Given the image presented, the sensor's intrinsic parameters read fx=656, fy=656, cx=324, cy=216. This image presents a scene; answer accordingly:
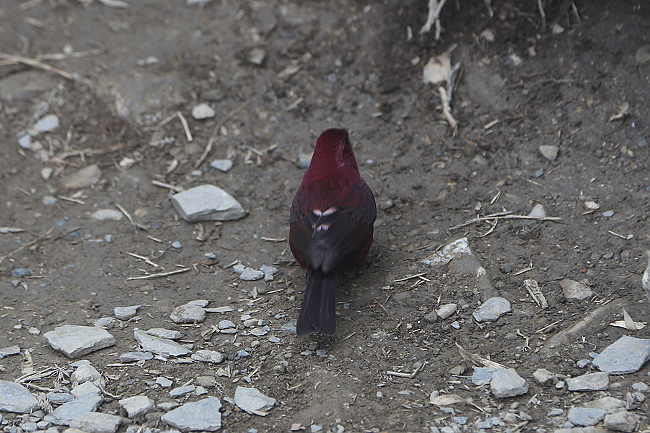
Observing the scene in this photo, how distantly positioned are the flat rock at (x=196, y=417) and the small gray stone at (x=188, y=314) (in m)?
0.80

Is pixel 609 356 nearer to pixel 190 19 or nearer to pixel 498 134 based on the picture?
pixel 498 134

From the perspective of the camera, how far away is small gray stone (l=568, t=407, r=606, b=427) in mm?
2590

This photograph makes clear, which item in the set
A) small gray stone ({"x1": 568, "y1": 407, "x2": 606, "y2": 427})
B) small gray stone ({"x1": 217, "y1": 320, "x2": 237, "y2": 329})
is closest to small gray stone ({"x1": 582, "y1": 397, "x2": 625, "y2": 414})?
small gray stone ({"x1": 568, "y1": 407, "x2": 606, "y2": 427})

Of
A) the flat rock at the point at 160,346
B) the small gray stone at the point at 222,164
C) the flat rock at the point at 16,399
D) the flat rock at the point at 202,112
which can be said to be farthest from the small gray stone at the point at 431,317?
the flat rock at the point at 202,112

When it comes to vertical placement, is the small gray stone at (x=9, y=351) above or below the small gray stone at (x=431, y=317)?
above

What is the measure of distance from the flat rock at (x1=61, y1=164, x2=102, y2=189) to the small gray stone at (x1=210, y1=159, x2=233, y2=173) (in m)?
0.88

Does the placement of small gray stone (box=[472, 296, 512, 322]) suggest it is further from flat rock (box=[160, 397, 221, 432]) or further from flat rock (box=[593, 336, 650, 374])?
flat rock (box=[160, 397, 221, 432])

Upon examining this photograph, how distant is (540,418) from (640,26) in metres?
2.97

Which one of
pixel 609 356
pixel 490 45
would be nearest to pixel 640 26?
pixel 490 45

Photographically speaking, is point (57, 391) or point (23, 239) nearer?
point (57, 391)

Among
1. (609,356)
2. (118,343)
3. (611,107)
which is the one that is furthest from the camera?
(611,107)

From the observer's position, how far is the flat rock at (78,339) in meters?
3.24

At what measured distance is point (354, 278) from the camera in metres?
4.02

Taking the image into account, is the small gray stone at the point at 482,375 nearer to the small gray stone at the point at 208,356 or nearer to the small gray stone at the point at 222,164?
the small gray stone at the point at 208,356
